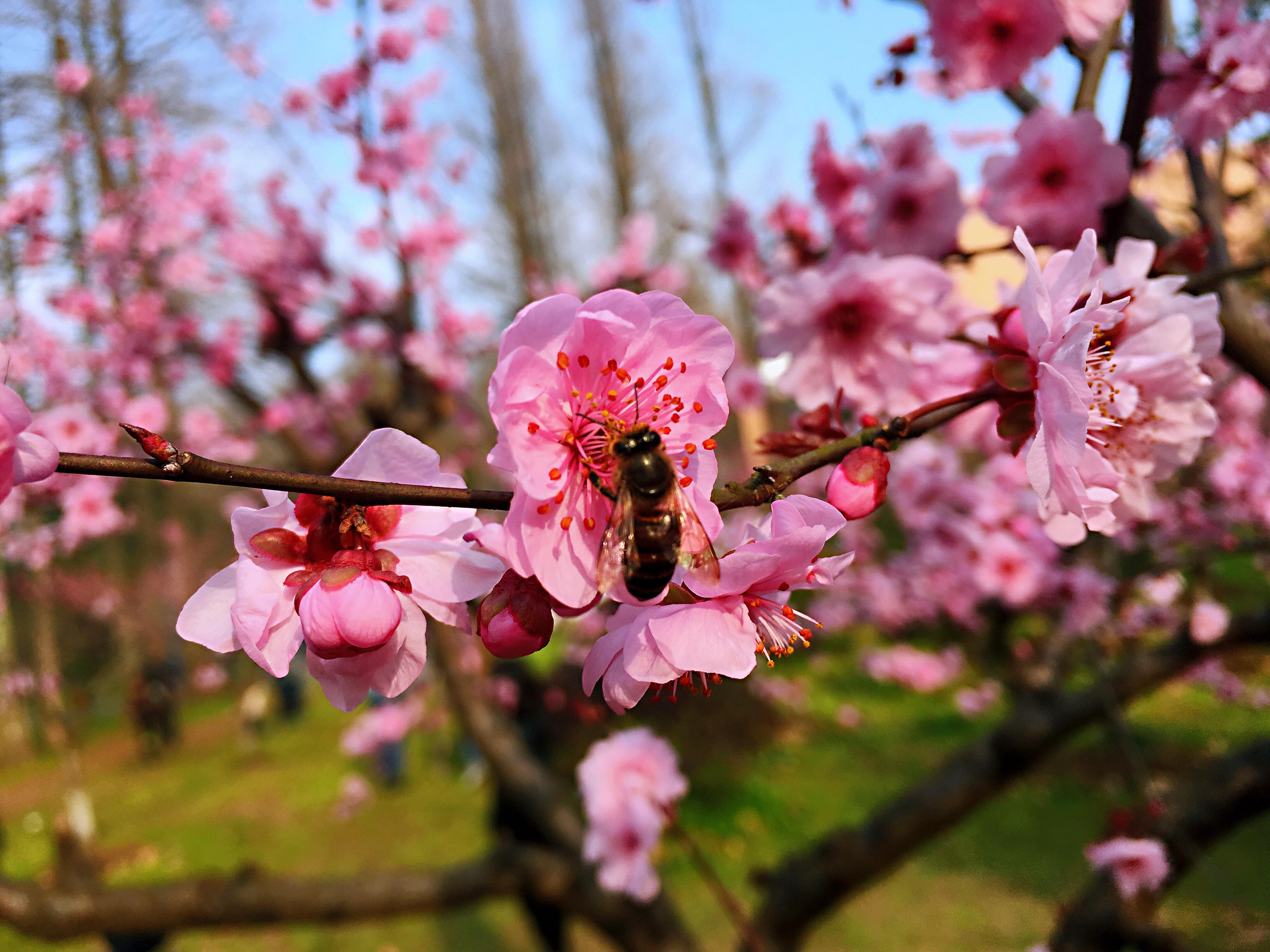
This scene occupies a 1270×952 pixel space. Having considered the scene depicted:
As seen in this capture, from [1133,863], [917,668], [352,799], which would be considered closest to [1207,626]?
[1133,863]

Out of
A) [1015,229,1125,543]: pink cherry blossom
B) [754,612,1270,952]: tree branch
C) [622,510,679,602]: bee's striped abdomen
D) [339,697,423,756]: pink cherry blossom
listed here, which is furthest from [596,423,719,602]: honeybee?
[339,697,423,756]: pink cherry blossom

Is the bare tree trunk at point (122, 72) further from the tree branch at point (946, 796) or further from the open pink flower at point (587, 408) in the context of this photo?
the tree branch at point (946, 796)

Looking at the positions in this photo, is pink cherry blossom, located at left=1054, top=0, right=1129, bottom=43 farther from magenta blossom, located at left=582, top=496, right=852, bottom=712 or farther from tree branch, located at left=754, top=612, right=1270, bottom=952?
tree branch, located at left=754, top=612, right=1270, bottom=952

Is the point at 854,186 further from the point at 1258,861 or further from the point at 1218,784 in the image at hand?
the point at 1258,861

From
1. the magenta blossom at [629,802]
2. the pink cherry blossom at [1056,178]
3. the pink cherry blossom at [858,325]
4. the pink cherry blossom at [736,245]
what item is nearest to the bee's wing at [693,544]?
the pink cherry blossom at [858,325]

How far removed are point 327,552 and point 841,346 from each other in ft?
3.04

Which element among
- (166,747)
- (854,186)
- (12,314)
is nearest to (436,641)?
(854,186)

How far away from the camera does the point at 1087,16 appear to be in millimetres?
1123

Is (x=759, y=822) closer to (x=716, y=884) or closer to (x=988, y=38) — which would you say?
(x=716, y=884)

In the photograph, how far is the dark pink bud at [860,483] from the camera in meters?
0.67

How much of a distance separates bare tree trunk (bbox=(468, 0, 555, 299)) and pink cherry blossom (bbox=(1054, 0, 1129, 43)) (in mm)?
11939

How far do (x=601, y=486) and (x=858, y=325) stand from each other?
753 millimetres

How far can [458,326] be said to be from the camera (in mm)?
5508

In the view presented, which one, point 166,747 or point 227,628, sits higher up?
point 227,628
